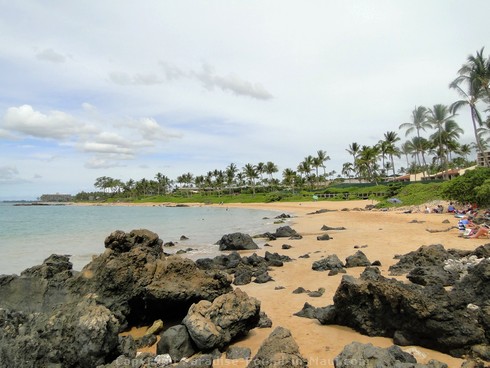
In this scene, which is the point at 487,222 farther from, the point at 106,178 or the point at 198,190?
the point at 106,178

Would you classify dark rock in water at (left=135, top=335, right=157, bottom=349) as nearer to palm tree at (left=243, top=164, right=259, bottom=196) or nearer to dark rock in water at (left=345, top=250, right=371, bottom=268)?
dark rock in water at (left=345, top=250, right=371, bottom=268)

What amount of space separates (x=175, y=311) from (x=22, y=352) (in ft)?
12.4

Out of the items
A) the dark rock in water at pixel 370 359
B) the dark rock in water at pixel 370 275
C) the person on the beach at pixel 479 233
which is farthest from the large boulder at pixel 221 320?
the person on the beach at pixel 479 233

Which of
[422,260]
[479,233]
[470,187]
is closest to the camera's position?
[422,260]

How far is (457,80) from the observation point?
4475 cm

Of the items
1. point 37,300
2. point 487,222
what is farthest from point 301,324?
point 487,222

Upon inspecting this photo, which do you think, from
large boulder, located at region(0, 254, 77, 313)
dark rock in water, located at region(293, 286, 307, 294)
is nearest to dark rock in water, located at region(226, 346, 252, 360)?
large boulder, located at region(0, 254, 77, 313)

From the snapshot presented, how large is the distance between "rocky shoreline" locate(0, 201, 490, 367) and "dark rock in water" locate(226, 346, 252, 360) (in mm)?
22

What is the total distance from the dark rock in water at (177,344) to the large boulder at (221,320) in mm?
170

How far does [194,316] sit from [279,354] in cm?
220

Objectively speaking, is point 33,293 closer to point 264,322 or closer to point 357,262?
point 264,322

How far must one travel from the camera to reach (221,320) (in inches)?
290

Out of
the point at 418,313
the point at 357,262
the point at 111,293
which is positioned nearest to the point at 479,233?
the point at 357,262

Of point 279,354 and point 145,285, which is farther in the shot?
point 145,285
